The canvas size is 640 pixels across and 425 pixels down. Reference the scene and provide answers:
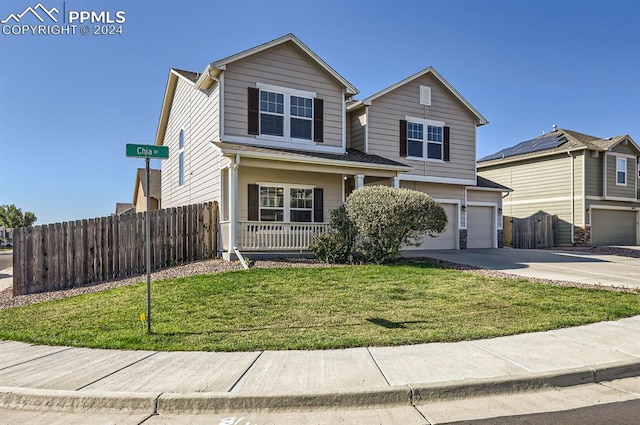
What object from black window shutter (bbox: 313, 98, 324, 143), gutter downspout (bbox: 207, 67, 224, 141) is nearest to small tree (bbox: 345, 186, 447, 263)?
black window shutter (bbox: 313, 98, 324, 143)

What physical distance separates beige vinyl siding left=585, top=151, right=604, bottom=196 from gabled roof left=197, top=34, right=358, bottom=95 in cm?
1468

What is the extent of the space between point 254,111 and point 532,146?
19.1 m

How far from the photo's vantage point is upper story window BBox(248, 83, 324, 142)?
1375cm

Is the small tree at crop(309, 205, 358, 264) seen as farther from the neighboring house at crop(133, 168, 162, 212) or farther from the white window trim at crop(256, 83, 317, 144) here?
the neighboring house at crop(133, 168, 162, 212)

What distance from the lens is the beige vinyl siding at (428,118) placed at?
55.3 ft

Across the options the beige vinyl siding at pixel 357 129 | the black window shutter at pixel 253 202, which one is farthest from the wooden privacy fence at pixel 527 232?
the black window shutter at pixel 253 202

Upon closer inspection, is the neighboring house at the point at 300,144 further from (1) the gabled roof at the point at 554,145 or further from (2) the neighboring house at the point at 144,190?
(2) the neighboring house at the point at 144,190

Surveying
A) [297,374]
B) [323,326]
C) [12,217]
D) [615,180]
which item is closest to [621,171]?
[615,180]

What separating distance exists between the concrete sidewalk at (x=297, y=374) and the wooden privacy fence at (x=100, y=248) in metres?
5.94

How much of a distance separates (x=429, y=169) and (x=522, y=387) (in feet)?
47.1

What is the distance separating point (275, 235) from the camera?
1291 cm

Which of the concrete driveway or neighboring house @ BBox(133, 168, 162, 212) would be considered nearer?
the concrete driveway

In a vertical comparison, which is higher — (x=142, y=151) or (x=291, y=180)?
(x=291, y=180)

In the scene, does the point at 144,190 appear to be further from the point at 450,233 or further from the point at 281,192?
the point at 450,233
